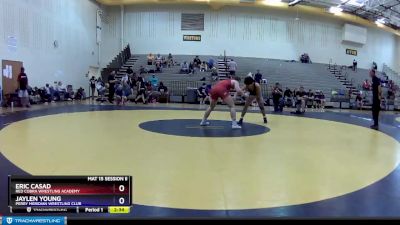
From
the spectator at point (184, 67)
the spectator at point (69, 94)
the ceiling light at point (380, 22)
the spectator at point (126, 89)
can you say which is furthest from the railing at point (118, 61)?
the ceiling light at point (380, 22)

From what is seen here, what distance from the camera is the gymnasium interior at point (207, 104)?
3.66m

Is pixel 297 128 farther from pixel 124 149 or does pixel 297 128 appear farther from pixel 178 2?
pixel 178 2

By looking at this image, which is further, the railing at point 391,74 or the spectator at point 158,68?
the railing at point 391,74

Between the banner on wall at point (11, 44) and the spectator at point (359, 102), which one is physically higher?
the banner on wall at point (11, 44)

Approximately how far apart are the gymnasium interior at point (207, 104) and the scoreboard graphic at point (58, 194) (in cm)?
5

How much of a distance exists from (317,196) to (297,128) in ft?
19.1

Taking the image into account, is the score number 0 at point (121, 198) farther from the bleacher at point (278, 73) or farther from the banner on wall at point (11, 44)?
the bleacher at point (278, 73)

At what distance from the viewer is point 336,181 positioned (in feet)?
13.5

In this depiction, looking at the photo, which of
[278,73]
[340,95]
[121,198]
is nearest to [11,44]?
[121,198]

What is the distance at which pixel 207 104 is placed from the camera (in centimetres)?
1916

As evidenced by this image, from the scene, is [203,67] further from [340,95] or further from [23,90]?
[23,90]

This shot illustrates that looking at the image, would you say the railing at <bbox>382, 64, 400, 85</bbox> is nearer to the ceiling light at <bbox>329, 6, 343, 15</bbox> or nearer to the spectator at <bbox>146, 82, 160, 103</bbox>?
the ceiling light at <bbox>329, 6, 343, 15</bbox>

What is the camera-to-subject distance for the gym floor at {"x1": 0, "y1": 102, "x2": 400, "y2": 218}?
3219mm

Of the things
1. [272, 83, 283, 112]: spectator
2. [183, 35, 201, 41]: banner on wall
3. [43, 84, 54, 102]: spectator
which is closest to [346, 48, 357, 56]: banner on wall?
[183, 35, 201, 41]: banner on wall
